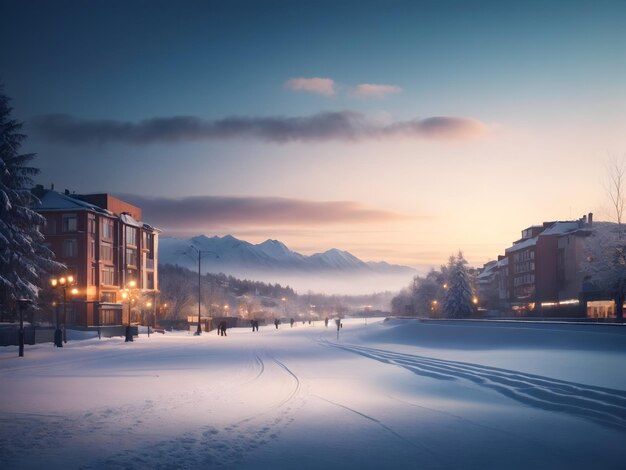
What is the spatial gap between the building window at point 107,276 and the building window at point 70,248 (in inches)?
166

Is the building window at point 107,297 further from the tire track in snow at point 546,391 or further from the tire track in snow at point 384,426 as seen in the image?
the tire track in snow at point 384,426

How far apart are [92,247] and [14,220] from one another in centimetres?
2834

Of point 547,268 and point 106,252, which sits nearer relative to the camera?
point 106,252

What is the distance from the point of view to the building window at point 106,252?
7431 cm

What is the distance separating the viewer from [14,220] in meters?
44.6

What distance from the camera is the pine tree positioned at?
140ft

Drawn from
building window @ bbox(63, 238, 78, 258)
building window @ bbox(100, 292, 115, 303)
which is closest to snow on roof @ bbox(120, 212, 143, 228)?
building window @ bbox(63, 238, 78, 258)

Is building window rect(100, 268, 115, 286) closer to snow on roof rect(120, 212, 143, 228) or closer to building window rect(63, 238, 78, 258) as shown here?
building window rect(63, 238, 78, 258)

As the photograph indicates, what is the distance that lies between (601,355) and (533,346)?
23.9 feet

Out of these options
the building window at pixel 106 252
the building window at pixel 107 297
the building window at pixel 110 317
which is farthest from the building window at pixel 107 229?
the building window at pixel 110 317

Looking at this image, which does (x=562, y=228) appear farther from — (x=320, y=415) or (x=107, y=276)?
(x=320, y=415)

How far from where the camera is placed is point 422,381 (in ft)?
67.6

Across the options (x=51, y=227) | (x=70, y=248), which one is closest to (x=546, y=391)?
(x=70, y=248)

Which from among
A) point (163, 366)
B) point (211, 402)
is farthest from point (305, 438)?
point (163, 366)
